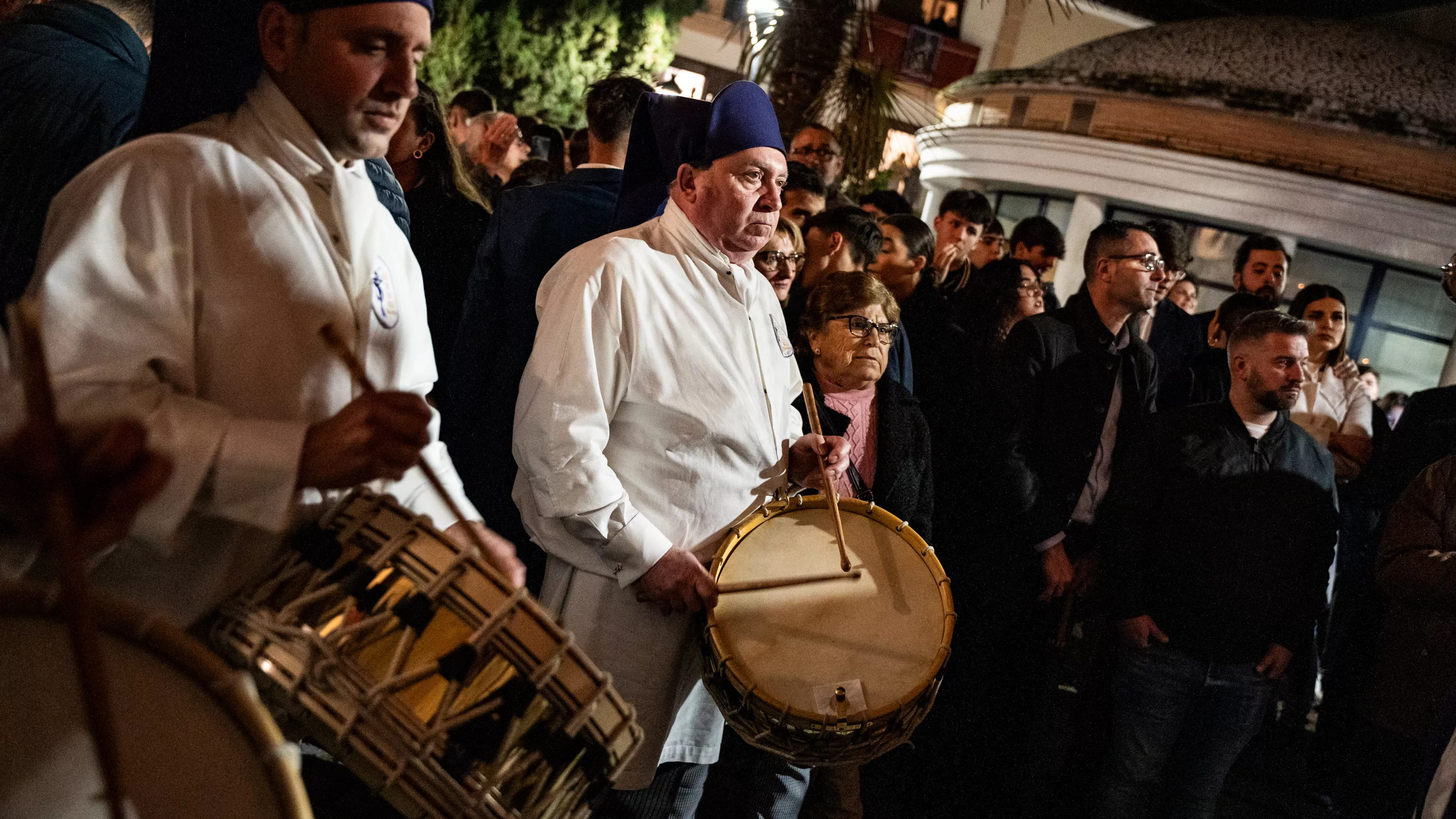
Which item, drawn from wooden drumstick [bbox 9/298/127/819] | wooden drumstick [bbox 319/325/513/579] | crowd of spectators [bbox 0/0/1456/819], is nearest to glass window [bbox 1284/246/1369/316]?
crowd of spectators [bbox 0/0/1456/819]

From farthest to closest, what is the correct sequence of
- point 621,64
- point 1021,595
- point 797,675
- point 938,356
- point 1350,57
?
point 621,64 < point 1350,57 < point 938,356 < point 1021,595 < point 797,675

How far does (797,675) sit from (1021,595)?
228 centimetres

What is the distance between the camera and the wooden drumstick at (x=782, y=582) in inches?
106

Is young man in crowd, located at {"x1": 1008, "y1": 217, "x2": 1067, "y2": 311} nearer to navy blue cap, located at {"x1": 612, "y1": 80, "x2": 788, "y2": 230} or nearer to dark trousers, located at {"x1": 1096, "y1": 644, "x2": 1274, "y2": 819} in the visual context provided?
dark trousers, located at {"x1": 1096, "y1": 644, "x2": 1274, "y2": 819}

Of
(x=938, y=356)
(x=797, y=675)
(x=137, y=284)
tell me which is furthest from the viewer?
(x=938, y=356)

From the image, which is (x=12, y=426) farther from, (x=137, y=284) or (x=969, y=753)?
(x=969, y=753)

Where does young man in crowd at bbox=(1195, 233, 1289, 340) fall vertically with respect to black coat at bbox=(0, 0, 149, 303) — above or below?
above

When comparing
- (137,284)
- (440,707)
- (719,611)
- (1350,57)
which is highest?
(1350,57)

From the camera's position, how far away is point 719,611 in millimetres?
2670

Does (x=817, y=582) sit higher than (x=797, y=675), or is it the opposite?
(x=817, y=582)

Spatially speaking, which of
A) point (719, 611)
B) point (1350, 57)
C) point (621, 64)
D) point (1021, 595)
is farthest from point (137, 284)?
point (621, 64)

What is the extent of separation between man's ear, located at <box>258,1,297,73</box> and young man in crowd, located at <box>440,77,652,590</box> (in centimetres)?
157

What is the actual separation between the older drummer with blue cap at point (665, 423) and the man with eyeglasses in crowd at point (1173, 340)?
3.20m

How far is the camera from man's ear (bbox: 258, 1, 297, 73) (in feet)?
5.44
